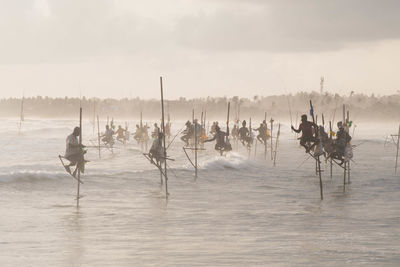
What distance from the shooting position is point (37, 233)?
1319 centimetres

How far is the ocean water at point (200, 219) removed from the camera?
36.1ft

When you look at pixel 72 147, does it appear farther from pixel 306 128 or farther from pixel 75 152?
pixel 306 128

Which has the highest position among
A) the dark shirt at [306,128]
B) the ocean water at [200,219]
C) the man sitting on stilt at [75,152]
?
the dark shirt at [306,128]

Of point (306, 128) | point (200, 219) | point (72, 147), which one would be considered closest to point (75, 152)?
point (72, 147)

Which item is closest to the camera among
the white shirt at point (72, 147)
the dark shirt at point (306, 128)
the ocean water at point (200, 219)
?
the ocean water at point (200, 219)

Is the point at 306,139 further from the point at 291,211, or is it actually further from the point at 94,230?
the point at 94,230

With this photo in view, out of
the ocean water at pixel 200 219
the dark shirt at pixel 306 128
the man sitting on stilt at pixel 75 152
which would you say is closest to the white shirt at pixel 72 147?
the man sitting on stilt at pixel 75 152

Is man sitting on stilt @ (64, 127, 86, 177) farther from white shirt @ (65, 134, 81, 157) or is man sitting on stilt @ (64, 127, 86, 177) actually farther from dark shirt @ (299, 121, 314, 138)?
dark shirt @ (299, 121, 314, 138)

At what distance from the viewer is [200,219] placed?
49.6 ft

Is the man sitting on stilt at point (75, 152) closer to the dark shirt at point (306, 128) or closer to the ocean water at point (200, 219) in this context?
the ocean water at point (200, 219)

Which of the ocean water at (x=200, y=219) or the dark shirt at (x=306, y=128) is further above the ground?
the dark shirt at (x=306, y=128)

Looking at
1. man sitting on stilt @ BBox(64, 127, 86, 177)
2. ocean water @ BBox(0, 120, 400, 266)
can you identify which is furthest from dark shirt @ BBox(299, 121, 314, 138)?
man sitting on stilt @ BBox(64, 127, 86, 177)

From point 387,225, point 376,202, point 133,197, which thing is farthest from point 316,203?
point 133,197

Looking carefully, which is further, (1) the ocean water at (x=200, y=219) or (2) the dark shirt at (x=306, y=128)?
(2) the dark shirt at (x=306, y=128)
